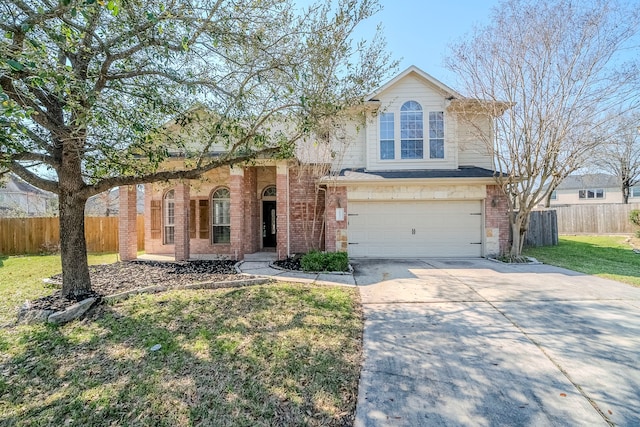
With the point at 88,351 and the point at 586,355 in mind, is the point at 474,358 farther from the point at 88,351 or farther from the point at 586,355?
the point at 88,351

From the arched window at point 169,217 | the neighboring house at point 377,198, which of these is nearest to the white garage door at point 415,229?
the neighboring house at point 377,198

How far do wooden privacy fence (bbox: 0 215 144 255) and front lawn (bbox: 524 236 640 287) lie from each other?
17.4 metres

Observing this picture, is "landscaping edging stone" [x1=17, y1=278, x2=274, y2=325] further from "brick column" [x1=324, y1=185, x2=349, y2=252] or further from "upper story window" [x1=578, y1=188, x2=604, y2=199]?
"upper story window" [x1=578, y1=188, x2=604, y2=199]

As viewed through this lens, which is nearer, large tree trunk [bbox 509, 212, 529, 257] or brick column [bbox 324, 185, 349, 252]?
large tree trunk [bbox 509, 212, 529, 257]

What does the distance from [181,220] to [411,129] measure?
9067 mm

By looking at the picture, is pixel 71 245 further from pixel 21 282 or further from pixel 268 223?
pixel 268 223

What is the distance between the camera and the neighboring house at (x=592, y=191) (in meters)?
30.5

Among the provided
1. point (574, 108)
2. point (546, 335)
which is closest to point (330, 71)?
point (546, 335)

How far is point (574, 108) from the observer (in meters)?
8.84

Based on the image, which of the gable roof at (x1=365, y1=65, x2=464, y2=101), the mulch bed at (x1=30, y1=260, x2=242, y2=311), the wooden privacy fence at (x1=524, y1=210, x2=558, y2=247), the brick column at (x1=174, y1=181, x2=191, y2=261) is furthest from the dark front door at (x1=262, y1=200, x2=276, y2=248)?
the wooden privacy fence at (x1=524, y1=210, x2=558, y2=247)

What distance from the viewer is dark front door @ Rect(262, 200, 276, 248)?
12789mm

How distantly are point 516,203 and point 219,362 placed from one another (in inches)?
449

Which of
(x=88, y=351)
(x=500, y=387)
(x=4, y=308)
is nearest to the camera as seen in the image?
(x=500, y=387)

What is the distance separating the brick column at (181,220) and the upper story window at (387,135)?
730 cm
